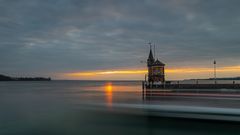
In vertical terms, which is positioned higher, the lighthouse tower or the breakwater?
the lighthouse tower

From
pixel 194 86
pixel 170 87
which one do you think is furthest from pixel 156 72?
pixel 194 86

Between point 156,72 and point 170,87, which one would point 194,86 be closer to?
point 170,87

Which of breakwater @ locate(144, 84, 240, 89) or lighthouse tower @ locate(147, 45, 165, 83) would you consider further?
lighthouse tower @ locate(147, 45, 165, 83)

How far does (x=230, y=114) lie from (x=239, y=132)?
1.24m

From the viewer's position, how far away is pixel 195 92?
3569 centimetres

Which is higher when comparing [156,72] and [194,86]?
[156,72]

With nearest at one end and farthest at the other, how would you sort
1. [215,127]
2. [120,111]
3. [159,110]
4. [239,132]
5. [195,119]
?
[239,132] → [215,127] → [195,119] → [159,110] → [120,111]

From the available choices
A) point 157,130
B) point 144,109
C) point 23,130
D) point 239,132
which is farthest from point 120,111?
point 239,132

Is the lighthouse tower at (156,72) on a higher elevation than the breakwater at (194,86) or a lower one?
higher

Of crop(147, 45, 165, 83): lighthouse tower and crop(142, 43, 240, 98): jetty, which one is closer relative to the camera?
crop(142, 43, 240, 98): jetty

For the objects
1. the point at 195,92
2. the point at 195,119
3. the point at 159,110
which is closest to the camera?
the point at 195,119

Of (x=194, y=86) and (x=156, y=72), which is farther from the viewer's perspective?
(x=156, y=72)

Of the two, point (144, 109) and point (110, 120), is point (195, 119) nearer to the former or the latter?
point (144, 109)

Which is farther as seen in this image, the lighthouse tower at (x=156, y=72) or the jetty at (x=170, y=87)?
the lighthouse tower at (x=156, y=72)
